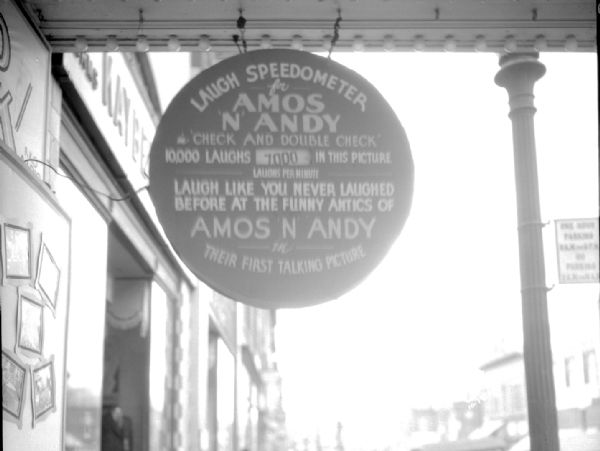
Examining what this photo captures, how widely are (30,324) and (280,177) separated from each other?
1327 millimetres

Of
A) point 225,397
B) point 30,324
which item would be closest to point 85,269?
point 30,324

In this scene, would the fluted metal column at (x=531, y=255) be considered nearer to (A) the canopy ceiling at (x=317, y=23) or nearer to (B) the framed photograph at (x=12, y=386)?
(A) the canopy ceiling at (x=317, y=23)

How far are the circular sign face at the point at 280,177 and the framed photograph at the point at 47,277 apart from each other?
592 millimetres

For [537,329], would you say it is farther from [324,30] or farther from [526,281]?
[324,30]

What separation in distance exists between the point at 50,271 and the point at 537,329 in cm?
276

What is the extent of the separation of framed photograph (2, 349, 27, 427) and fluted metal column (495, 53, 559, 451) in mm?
2804

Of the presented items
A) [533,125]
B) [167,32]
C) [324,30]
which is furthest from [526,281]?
[167,32]

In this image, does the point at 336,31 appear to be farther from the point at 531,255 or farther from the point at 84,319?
the point at 84,319

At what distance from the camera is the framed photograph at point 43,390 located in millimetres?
4509

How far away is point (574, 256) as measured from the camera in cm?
659

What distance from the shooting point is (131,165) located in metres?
7.75

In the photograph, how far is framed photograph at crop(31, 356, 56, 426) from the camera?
4.51m

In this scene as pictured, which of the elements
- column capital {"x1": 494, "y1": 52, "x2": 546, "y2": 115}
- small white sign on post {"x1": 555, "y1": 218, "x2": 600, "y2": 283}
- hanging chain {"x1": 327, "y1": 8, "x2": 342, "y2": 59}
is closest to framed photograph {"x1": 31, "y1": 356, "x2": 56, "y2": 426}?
hanging chain {"x1": 327, "y1": 8, "x2": 342, "y2": 59}

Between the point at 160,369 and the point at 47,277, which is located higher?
the point at 47,277
